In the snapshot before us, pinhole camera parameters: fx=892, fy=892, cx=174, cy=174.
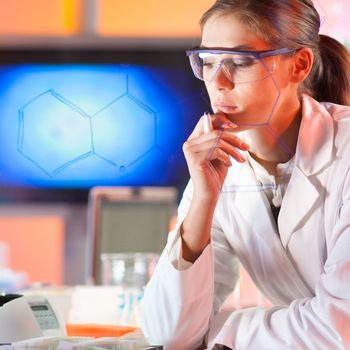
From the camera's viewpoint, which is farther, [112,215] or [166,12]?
[166,12]

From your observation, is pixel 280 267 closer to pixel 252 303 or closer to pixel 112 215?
pixel 252 303

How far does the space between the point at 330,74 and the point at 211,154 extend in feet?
0.98

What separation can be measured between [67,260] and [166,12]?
142 centimetres

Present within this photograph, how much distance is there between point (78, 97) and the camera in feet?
5.19

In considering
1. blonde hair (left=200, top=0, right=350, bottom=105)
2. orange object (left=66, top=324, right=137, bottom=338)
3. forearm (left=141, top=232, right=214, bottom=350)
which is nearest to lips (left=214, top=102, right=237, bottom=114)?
blonde hair (left=200, top=0, right=350, bottom=105)

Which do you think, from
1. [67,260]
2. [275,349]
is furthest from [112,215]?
[275,349]

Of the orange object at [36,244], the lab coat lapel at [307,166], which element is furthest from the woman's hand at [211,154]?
the orange object at [36,244]

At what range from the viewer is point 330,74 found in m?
1.61

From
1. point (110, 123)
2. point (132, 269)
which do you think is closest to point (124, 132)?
point (110, 123)

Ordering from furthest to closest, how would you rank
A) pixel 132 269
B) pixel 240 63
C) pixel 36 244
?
1. pixel 36 244
2. pixel 132 269
3. pixel 240 63

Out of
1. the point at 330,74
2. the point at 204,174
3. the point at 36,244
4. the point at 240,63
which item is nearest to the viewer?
the point at 240,63

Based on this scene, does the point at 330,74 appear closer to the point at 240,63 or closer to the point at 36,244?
the point at 240,63

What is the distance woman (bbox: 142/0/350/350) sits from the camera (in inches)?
55.1

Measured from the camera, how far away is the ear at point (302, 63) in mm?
1460
